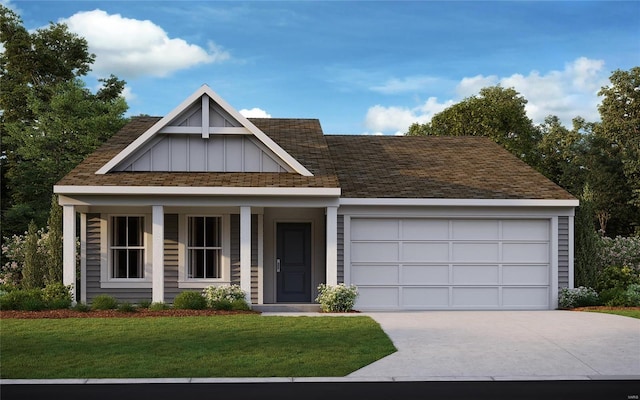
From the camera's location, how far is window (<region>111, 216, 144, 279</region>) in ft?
62.6

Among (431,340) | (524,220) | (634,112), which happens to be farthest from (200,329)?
(634,112)

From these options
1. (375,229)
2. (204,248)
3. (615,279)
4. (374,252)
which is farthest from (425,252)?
(204,248)

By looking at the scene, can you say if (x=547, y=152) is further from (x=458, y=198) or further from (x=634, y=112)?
(x=458, y=198)

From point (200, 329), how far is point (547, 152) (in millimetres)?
39966

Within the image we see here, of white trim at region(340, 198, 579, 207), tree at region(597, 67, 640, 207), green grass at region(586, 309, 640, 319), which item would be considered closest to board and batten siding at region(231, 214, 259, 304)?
white trim at region(340, 198, 579, 207)

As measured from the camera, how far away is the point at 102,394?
353 inches

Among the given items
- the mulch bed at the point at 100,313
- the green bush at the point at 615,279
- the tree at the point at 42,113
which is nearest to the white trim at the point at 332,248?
the mulch bed at the point at 100,313

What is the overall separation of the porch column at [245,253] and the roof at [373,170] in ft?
2.55

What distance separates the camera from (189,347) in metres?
11.6

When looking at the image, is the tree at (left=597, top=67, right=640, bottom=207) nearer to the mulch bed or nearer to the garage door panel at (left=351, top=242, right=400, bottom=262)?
the garage door panel at (left=351, top=242, right=400, bottom=262)

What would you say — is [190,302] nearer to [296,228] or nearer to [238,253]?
[238,253]

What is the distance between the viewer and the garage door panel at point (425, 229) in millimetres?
18766

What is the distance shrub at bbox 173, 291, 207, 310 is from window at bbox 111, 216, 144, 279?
9.40ft

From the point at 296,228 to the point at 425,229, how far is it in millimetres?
3593
